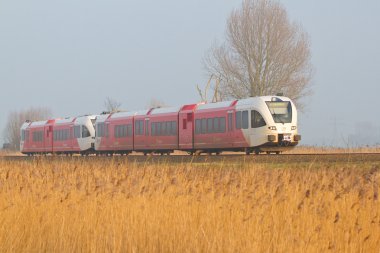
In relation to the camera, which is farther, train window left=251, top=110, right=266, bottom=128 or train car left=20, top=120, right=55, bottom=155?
train car left=20, top=120, right=55, bottom=155

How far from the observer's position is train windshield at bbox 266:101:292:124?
30.0 metres

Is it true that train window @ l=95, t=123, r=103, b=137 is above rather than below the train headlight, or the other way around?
above

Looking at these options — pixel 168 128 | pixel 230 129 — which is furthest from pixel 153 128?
pixel 230 129

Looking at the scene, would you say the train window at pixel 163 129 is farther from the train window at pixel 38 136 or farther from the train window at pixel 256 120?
the train window at pixel 38 136

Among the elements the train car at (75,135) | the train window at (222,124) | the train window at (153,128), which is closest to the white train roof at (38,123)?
the train car at (75,135)

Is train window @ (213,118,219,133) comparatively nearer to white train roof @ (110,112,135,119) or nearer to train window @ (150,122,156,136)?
train window @ (150,122,156,136)

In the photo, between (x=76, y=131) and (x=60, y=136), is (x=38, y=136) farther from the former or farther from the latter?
(x=76, y=131)

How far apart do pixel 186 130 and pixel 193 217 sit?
87.4ft

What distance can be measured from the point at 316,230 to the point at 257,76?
4363 centimetres

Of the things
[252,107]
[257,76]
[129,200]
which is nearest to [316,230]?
[129,200]

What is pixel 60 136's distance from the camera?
49.3 meters

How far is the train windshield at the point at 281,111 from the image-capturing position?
98.6 feet

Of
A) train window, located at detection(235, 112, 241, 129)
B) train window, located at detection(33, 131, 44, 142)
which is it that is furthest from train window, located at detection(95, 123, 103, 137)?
train window, located at detection(235, 112, 241, 129)

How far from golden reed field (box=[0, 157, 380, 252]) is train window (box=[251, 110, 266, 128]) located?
19046 millimetres
